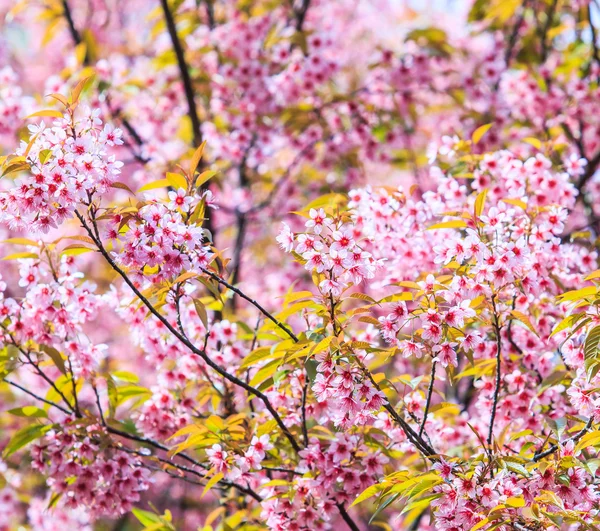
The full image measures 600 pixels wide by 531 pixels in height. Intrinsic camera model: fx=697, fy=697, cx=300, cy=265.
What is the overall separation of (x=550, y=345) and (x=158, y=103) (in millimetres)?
3913

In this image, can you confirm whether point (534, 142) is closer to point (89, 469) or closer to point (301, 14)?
point (89, 469)

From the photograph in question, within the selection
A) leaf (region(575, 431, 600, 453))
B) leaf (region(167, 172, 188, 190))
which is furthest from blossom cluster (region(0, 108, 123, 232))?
leaf (region(575, 431, 600, 453))

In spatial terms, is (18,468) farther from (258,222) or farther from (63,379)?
(63,379)

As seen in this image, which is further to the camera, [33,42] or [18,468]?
[33,42]

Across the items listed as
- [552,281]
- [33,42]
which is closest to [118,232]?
[552,281]

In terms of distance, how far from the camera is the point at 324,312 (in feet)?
7.69

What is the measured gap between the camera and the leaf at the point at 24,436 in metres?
2.86

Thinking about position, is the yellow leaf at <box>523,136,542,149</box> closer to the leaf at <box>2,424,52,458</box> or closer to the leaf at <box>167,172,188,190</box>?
the leaf at <box>167,172,188,190</box>

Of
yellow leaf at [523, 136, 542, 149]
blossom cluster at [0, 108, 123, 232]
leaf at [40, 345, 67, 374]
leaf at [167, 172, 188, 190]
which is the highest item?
yellow leaf at [523, 136, 542, 149]

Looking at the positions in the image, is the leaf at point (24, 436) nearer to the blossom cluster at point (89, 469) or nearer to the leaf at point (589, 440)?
the blossom cluster at point (89, 469)

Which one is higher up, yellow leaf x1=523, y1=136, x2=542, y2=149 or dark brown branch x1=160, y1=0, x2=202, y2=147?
dark brown branch x1=160, y1=0, x2=202, y2=147

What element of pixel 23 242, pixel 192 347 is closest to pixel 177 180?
pixel 192 347

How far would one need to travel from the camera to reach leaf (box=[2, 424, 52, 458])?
286 centimetres

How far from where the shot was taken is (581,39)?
5.32 metres
